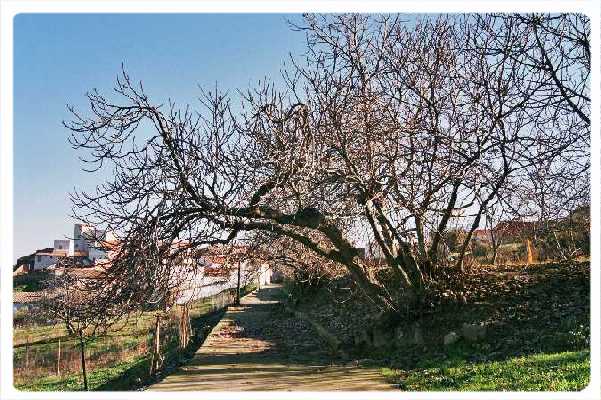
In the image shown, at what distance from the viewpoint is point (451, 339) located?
7637mm

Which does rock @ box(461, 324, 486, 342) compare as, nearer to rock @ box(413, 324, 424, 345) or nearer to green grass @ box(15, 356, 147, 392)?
rock @ box(413, 324, 424, 345)

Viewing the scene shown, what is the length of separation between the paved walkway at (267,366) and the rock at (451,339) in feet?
4.23

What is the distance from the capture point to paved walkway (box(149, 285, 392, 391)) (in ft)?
21.2

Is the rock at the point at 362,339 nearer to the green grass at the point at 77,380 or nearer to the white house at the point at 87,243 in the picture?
the white house at the point at 87,243

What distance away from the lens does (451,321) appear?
809cm

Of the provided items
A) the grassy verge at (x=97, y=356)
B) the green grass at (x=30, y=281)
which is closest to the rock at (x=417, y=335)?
the grassy verge at (x=97, y=356)

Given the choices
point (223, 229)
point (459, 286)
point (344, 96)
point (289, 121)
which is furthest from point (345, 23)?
point (459, 286)

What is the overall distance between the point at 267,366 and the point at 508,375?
3829 millimetres

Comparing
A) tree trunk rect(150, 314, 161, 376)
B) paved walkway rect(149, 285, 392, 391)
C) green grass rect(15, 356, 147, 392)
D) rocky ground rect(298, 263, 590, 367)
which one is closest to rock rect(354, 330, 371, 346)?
rocky ground rect(298, 263, 590, 367)

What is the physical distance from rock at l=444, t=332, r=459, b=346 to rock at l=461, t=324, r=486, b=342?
105 millimetres

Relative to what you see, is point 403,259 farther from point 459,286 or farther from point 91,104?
point 91,104

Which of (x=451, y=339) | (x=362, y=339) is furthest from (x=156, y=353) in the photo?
(x=451, y=339)

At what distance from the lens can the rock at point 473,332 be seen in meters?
7.41
